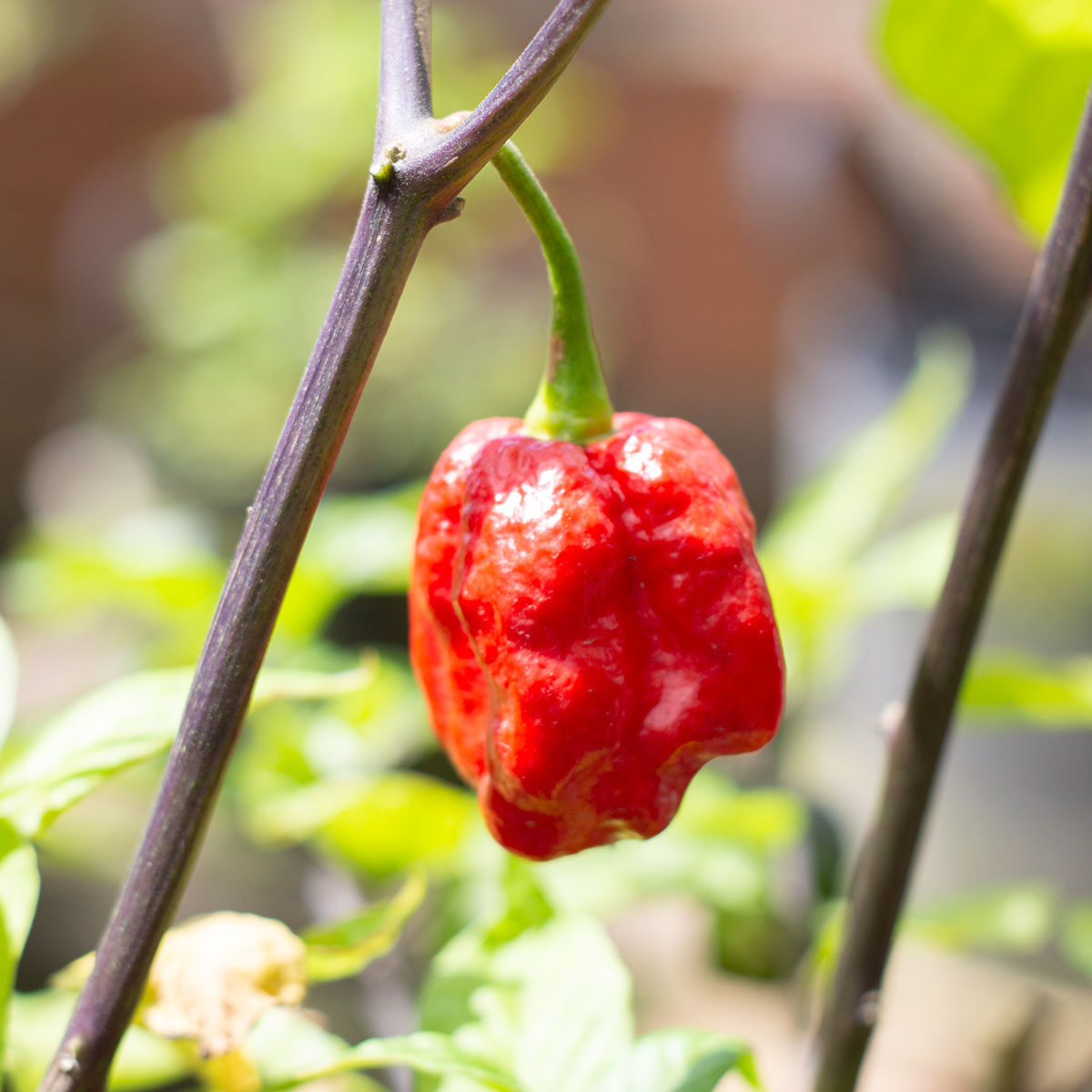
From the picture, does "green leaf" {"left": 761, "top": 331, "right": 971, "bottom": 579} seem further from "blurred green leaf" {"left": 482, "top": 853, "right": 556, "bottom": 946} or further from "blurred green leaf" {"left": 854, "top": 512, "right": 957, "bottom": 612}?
"blurred green leaf" {"left": 482, "top": 853, "right": 556, "bottom": 946}

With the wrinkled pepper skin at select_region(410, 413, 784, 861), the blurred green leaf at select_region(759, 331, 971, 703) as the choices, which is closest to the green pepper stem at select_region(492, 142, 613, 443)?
the wrinkled pepper skin at select_region(410, 413, 784, 861)

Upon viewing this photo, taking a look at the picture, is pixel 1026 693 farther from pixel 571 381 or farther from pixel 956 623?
pixel 571 381

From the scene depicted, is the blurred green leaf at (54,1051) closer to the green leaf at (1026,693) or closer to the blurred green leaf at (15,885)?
the blurred green leaf at (15,885)

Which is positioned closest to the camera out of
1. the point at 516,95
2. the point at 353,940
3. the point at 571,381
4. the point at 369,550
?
the point at 516,95

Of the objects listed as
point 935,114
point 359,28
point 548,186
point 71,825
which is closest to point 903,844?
point 935,114

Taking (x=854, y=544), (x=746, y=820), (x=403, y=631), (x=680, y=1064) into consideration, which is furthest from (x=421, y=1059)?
(x=403, y=631)

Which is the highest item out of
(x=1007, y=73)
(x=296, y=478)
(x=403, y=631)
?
(x=1007, y=73)

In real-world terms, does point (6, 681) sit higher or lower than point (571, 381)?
lower
